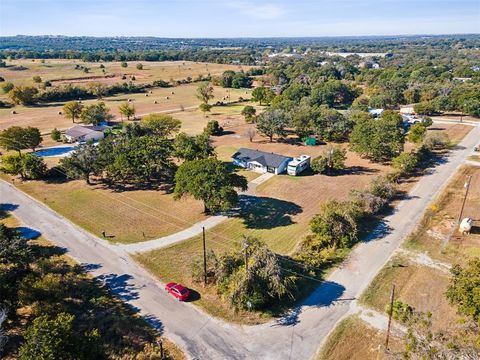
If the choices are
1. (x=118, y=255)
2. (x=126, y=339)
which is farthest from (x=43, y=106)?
(x=126, y=339)

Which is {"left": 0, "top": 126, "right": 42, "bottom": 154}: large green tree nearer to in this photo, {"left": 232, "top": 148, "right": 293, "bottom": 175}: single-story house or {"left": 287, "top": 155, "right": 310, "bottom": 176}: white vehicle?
{"left": 232, "top": 148, "right": 293, "bottom": 175}: single-story house

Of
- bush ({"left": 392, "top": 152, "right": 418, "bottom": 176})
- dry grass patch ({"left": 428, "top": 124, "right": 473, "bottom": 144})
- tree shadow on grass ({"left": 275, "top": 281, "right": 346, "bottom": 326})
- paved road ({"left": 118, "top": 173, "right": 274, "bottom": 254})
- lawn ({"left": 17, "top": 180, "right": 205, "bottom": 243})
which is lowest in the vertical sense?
tree shadow on grass ({"left": 275, "top": 281, "right": 346, "bottom": 326})

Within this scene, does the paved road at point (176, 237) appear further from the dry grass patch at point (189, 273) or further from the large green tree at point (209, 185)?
the large green tree at point (209, 185)

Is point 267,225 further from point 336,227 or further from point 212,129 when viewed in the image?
point 212,129

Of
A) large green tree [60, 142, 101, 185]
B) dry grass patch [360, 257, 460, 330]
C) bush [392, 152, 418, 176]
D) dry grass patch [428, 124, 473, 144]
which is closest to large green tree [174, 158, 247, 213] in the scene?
large green tree [60, 142, 101, 185]

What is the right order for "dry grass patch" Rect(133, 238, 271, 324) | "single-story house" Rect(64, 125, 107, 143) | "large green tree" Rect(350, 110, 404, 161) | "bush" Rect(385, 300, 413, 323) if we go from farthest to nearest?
"single-story house" Rect(64, 125, 107, 143) < "large green tree" Rect(350, 110, 404, 161) < "dry grass patch" Rect(133, 238, 271, 324) < "bush" Rect(385, 300, 413, 323)

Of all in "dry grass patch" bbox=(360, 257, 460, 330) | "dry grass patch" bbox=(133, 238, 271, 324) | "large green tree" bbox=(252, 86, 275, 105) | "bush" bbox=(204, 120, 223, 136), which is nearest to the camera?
"dry grass patch" bbox=(133, 238, 271, 324)

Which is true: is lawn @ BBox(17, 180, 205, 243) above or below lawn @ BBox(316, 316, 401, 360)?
above
